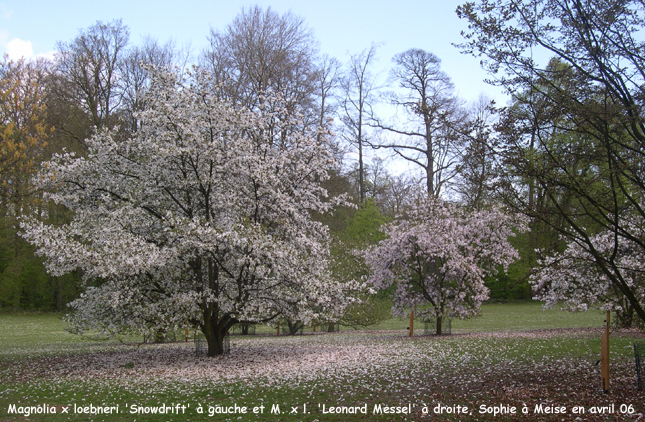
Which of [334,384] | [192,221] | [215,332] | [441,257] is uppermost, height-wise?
[192,221]

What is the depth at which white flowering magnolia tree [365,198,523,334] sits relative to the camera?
60.4 feet

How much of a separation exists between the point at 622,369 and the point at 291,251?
25.0ft

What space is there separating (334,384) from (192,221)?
17.1 feet

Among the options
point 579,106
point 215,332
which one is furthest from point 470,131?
point 215,332

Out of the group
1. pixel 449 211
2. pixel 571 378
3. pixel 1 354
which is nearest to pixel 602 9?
pixel 571 378

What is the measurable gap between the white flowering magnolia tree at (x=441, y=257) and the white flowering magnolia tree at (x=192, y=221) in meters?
5.88

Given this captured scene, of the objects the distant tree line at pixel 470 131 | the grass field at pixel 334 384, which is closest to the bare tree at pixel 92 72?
the distant tree line at pixel 470 131

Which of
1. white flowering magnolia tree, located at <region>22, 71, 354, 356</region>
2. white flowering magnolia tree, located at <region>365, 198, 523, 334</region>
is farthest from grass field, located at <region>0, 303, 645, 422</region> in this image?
white flowering magnolia tree, located at <region>365, 198, 523, 334</region>

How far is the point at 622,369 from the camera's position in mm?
9703

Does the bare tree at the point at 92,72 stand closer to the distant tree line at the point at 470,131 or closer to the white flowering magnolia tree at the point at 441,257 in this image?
the distant tree line at the point at 470,131

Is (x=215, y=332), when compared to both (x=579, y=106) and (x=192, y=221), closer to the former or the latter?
(x=192, y=221)

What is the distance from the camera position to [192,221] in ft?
38.5

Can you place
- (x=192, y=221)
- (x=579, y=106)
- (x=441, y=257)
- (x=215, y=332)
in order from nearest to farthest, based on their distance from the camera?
1. (x=579, y=106)
2. (x=192, y=221)
3. (x=215, y=332)
4. (x=441, y=257)

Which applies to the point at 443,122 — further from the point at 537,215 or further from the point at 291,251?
the point at 291,251
